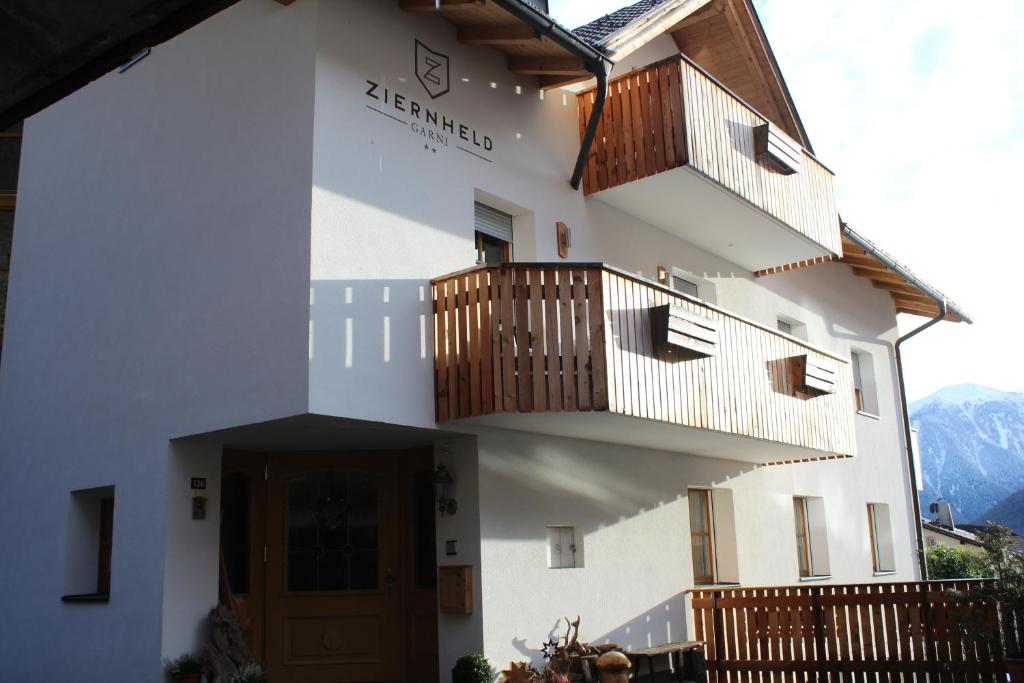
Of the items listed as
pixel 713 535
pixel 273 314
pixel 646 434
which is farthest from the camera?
pixel 713 535

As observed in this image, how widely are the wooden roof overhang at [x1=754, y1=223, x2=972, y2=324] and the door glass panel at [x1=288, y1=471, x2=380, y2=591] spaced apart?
7797mm

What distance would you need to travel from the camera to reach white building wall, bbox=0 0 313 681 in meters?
8.96

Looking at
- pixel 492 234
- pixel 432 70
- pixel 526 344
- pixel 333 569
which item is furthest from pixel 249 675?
pixel 432 70

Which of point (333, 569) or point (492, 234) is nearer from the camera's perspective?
point (333, 569)

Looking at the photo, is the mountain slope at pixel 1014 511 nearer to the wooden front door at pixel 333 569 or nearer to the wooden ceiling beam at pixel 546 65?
the wooden ceiling beam at pixel 546 65

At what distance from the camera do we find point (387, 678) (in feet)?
34.7

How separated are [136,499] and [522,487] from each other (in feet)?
12.6

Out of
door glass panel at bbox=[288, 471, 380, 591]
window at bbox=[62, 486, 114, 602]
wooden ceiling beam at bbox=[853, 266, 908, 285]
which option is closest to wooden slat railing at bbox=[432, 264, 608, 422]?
door glass panel at bbox=[288, 471, 380, 591]

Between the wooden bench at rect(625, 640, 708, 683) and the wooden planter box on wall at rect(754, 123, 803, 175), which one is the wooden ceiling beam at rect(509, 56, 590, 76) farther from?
the wooden bench at rect(625, 640, 708, 683)

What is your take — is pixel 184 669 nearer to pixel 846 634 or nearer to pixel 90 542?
pixel 90 542

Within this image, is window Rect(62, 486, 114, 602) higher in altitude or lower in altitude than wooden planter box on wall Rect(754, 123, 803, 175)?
lower

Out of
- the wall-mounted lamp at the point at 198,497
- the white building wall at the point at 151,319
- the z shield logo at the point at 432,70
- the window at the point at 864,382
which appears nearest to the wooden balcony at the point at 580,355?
the white building wall at the point at 151,319

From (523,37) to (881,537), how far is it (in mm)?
12162

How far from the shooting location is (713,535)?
14.0m
